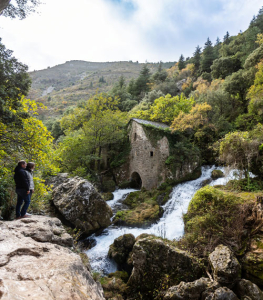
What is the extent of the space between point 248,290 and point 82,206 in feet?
22.6

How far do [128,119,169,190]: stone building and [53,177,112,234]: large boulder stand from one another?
6.11 m

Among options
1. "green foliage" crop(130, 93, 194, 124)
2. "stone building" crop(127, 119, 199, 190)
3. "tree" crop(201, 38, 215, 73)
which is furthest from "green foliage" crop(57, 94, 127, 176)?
"tree" crop(201, 38, 215, 73)

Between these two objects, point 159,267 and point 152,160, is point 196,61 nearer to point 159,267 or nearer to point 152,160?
point 152,160

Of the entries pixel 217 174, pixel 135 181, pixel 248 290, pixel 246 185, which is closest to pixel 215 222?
pixel 248 290

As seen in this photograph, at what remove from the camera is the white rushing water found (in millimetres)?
6980

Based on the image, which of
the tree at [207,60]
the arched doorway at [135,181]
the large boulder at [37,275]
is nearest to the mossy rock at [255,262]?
the large boulder at [37,275]

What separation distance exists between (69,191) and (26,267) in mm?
7098

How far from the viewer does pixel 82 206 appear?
8.34m

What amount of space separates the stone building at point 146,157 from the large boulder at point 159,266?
28.5ft

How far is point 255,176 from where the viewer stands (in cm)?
725

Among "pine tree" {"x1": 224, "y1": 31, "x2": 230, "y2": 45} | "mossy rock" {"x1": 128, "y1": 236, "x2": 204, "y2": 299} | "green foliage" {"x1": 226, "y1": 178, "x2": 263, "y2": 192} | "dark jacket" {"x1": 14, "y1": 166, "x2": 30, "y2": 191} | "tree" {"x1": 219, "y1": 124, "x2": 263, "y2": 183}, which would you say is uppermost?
"pine tree" {"x1": 224, "y1": 31, "x2": 230, "y2": 45}

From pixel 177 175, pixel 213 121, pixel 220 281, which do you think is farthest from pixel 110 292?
pixel 213 121

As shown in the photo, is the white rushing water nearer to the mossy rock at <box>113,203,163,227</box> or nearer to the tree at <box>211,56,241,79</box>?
the mossy rock at <box>113,203,163,227</box>

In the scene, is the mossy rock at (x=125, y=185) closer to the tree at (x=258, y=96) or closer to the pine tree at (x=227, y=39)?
the tree at (x=258, y=96)
